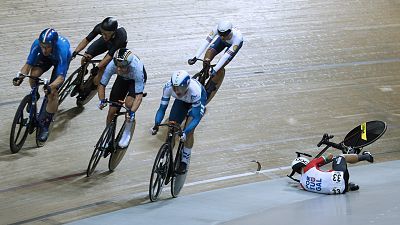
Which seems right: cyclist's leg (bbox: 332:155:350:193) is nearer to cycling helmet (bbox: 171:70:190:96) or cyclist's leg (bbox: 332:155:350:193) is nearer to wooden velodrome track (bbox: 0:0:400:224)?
wooden velodrome track (bbox: 0:0:400:224)

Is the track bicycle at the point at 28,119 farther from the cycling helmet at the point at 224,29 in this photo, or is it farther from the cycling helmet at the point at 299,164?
the cycling helmet at the point at 299,164

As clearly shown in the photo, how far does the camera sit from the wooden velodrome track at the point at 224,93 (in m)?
8.41

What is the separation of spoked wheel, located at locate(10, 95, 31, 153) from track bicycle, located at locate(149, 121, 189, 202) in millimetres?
1553

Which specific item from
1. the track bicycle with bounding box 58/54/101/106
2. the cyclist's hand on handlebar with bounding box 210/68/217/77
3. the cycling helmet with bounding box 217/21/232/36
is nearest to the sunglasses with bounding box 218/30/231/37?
the cycling helmet with bounding box 217/21/232/36

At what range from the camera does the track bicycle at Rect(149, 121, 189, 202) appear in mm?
7699

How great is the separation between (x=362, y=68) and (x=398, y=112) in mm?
1398

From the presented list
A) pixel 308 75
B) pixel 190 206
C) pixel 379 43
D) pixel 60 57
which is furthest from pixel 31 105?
pixel 379 43

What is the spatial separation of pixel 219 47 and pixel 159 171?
9.72 feet

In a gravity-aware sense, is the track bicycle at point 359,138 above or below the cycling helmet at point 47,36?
below

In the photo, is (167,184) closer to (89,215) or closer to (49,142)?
(89,215)

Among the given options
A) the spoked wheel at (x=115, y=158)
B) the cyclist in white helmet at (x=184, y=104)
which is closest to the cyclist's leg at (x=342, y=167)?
the cyclist in white helmet at (x=184, y=104)

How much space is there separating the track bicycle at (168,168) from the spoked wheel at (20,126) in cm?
155

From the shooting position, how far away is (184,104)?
802 centimetres

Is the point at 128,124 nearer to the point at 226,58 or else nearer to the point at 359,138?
the point at 226,58
